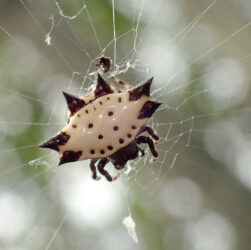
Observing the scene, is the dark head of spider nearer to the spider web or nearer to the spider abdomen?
the spider abdomen

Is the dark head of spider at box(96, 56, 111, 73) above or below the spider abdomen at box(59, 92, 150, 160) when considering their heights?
above

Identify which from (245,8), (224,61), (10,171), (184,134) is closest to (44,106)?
(10,171)

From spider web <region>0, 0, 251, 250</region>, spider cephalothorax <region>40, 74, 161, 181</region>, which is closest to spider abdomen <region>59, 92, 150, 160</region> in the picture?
spider cephalothorax <region>40, 74, 161, 181</region>

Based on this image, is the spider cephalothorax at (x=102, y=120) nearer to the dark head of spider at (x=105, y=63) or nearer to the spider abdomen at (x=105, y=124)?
the spider abdomen at (x=105, y=124)

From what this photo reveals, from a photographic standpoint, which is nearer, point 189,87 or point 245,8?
point 245,8

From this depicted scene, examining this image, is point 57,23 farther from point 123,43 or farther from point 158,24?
point 158,24

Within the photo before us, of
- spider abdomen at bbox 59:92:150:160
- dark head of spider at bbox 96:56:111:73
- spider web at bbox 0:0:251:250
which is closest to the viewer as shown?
A: spider abdomen at bbox 59:92:150:160

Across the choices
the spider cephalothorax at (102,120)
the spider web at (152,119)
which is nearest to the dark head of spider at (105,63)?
the spider cephalothorax at (102,120)
